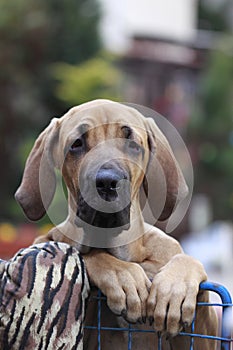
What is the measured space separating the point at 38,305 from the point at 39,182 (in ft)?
2.17

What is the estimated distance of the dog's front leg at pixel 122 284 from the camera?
234 centimetres

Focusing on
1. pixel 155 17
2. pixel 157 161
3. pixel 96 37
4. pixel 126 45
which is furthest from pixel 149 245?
pixel 155 17

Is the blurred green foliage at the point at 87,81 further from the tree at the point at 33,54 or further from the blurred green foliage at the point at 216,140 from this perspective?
the blurred green foliage at the point at 216,140

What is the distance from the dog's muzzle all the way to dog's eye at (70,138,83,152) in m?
0.17

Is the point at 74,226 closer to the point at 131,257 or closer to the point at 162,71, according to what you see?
the point at 131,257

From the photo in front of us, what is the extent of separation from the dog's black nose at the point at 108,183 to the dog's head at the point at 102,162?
0.04 m

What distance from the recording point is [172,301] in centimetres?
230

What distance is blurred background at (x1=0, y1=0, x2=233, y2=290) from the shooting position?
38.7 feet

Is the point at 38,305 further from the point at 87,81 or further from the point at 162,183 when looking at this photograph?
the point at 87,81

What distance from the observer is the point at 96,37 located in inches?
492

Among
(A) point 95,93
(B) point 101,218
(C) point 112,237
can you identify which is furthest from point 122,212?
(A) point 95,93

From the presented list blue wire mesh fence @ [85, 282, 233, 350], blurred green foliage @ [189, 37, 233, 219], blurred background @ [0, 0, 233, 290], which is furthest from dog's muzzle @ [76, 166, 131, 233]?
blurred green foliage @ [189, 37, 233, 219]

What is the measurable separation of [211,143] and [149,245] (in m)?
11.3

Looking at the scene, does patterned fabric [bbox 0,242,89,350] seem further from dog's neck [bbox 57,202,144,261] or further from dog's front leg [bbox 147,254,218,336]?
dog's neck [bbox 57,202,144,261]
